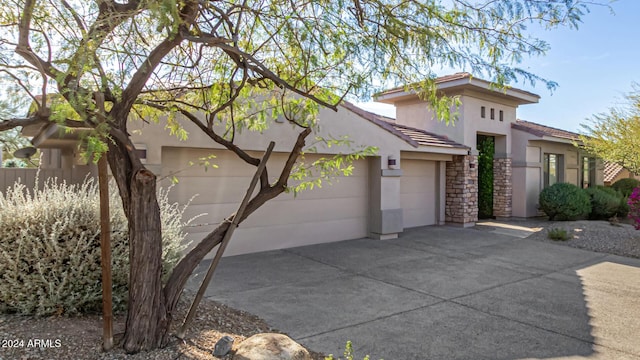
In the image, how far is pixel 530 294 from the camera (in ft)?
20.6

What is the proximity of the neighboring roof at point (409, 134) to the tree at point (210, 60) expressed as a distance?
14.5 feet

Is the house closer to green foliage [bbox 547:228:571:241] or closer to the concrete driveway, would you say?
the concrete driveway

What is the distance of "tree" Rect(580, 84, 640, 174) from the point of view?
12.1 m

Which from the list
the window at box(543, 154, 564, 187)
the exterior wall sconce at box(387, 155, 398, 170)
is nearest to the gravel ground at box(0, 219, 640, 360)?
the exterior wall sconce at box(387, 155, 398, 170)

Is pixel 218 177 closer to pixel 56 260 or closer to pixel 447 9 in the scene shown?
pixel 56 260

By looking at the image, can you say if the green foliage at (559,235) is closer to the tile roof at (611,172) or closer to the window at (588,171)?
the window at (588,171)

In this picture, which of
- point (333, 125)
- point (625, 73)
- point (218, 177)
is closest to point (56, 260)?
→ point (218, 177)

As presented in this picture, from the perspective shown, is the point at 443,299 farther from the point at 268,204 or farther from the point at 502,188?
the point at 502,188

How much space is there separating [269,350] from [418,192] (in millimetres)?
10241

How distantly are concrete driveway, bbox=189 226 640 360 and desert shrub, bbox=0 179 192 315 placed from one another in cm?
181

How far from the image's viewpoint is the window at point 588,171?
18.5 m

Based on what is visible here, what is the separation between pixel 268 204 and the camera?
9039 mm

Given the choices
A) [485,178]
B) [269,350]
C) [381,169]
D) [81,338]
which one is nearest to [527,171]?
[485,178]

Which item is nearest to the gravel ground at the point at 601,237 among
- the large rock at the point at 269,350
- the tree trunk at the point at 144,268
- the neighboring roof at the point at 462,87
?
the neighboring roof at the point at 462,87
